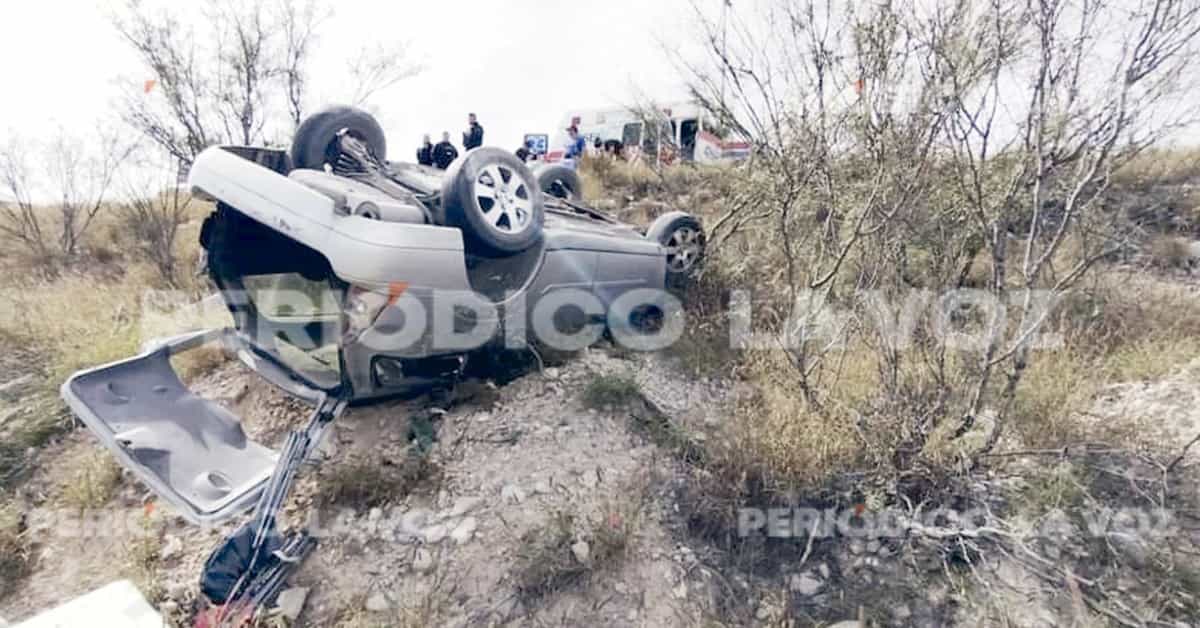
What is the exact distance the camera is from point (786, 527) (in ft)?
8.32

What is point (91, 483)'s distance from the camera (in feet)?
9.93

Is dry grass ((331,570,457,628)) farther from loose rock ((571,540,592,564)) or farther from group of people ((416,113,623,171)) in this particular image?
group of people ((416,113,623,171))

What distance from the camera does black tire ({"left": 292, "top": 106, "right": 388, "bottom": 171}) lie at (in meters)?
3.38

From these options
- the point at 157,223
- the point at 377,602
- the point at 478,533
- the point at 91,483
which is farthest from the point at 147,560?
the point at 157,223

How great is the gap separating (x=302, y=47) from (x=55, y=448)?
747cm

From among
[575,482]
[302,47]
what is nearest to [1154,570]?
[575,482]

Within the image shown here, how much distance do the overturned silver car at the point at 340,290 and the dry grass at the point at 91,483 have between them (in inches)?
24.3

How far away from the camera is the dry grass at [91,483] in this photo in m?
2.97

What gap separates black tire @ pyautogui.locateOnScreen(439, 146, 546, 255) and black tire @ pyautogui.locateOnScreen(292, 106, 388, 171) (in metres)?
0.95

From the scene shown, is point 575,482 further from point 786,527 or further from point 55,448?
point 55,448

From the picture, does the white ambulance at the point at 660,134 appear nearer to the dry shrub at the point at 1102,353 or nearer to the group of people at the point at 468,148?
the group of people at the point at 468,148

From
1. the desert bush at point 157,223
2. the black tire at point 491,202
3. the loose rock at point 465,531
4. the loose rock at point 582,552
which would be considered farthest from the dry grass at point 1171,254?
the desert bush at point 157,223

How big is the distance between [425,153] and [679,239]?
5603 millimetres

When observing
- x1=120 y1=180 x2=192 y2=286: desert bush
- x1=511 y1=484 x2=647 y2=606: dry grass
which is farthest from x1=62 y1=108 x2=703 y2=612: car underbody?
x1=120 y1=180 x2=192 y2=286: desert bush
